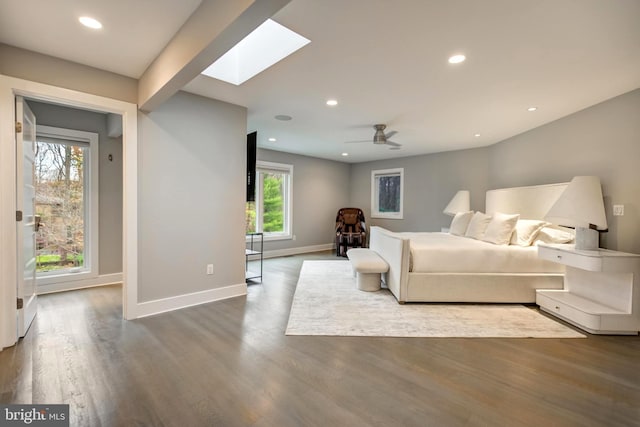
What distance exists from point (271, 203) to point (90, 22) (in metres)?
4.81

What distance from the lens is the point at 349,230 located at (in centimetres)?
728

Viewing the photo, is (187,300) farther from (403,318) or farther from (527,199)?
(527,199)

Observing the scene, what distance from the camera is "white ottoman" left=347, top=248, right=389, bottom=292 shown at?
12.3 ft

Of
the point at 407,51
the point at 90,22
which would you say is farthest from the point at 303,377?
the point at 90,22

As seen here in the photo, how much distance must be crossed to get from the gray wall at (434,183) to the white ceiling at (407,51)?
1.96m

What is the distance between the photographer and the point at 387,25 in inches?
79.4

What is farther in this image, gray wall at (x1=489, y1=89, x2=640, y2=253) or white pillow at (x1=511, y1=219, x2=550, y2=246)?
white pillow at (x1=511, y1=219, x2=550, y2=246)

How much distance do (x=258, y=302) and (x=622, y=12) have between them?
3990 millimetres

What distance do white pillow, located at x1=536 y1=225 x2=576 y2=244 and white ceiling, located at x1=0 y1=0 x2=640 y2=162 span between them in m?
1.55

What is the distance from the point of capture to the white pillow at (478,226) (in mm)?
4258

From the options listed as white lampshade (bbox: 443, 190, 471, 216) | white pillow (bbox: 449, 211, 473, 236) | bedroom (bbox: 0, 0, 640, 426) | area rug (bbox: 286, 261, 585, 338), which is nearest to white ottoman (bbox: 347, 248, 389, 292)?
area rug (bbox: 286, 261, 585, 338)

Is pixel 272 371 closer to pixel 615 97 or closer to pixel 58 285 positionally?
pixel 58 285

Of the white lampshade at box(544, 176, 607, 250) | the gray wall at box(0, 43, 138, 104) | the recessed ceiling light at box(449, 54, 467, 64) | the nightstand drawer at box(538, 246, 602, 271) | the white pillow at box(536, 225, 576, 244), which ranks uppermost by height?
the recessed ceiling light at box(449, 54, 467, 64)

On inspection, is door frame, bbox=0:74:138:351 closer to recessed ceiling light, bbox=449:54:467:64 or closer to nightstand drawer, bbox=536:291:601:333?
recessed ceiling light, bbox=449:54:467:64
